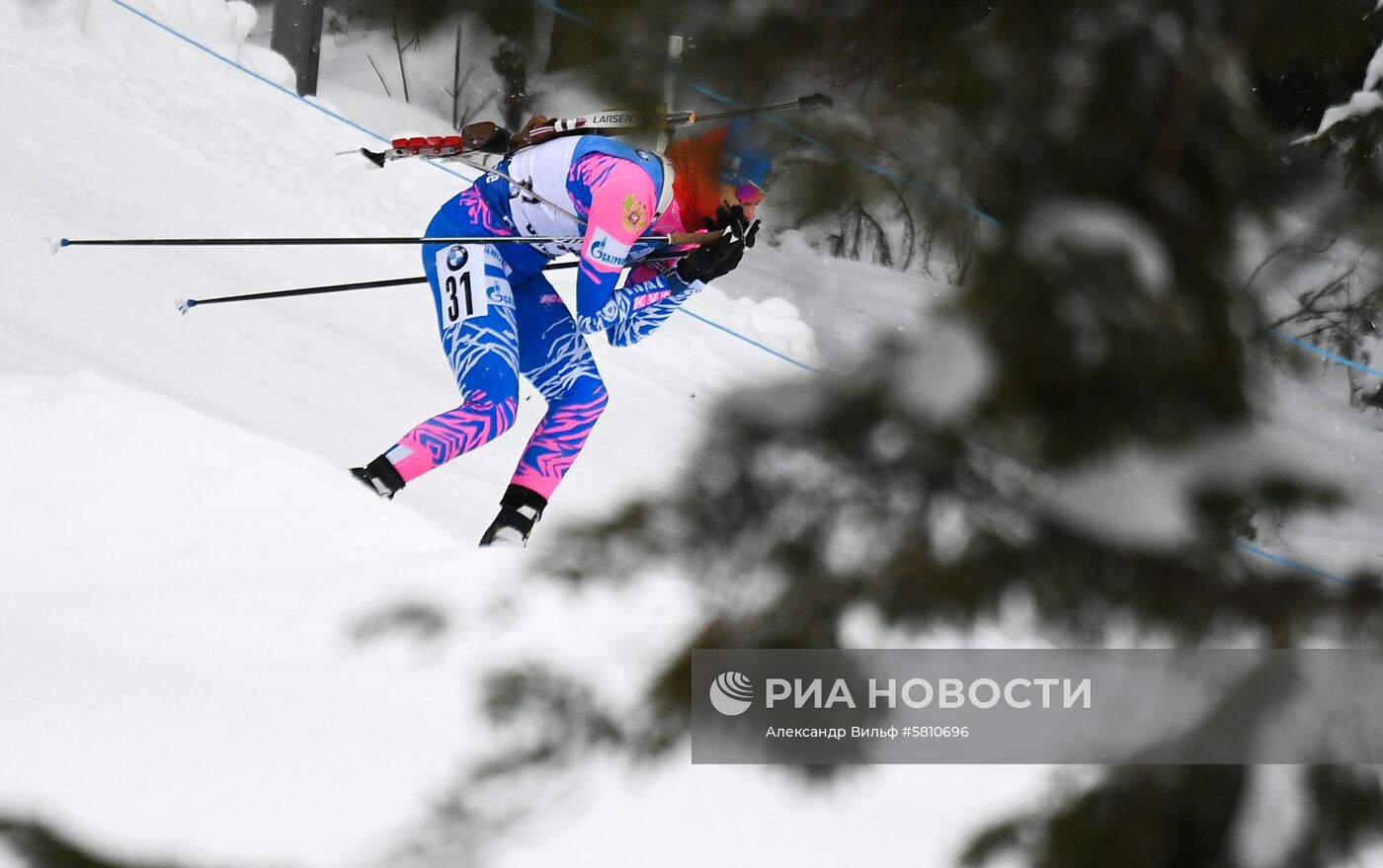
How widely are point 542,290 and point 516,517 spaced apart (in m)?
0.68

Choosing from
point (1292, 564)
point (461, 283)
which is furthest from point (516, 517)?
point (1292, 564)

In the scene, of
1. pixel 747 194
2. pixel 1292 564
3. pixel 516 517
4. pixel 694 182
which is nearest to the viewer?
pixel 1292 564

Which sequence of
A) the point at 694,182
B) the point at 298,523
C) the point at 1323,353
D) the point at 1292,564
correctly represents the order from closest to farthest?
1. the point at 1292,564
2. the point at 1323,353
3. the point at 298,523
4. the point at 694,182

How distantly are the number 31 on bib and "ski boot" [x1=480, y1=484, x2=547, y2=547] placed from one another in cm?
52

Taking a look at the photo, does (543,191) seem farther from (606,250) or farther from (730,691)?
(730,691)

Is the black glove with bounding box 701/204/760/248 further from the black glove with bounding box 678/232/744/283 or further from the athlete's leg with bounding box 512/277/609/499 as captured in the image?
the athlete's leg with bounding box 512/277/609/499

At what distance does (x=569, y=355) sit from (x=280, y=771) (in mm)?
2169

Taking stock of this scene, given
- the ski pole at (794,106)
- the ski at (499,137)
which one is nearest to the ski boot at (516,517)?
the ski at (499,137)

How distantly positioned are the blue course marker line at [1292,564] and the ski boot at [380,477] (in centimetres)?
256

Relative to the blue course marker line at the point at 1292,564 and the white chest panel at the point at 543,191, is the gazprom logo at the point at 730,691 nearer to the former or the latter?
the blue course marker line at the point at 1292,564

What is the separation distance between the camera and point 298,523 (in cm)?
298

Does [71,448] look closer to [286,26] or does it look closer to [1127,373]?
[1127,373]

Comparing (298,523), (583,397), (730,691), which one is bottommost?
(730,691)

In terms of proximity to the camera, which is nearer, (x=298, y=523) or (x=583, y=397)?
(x=298, y=523)
